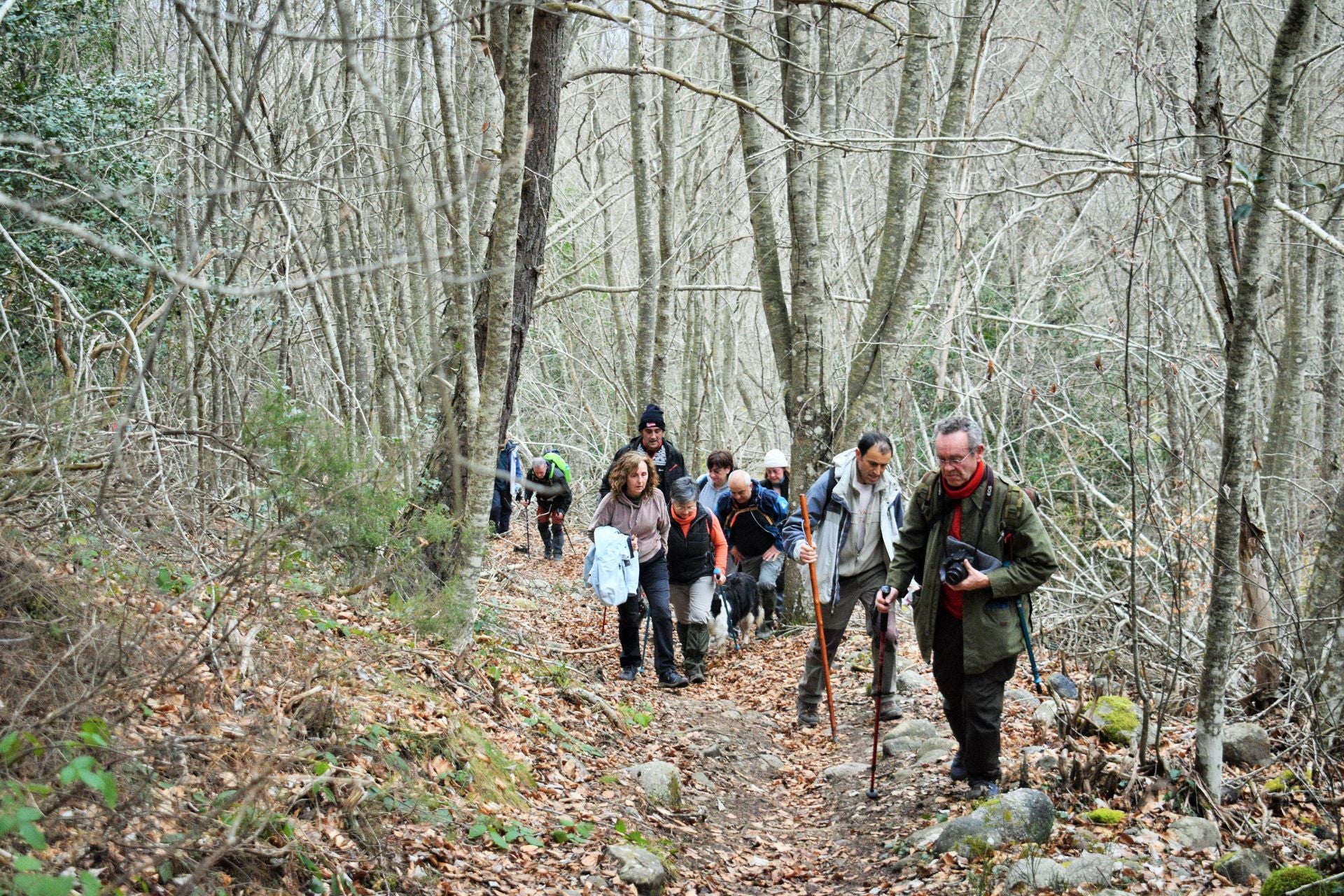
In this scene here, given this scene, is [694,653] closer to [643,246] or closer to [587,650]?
[587,650]

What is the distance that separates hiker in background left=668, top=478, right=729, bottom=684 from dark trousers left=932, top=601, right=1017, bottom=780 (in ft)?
11.9

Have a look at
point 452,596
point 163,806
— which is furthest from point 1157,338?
point 163,806

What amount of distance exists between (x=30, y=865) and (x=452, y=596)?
436 centimetres

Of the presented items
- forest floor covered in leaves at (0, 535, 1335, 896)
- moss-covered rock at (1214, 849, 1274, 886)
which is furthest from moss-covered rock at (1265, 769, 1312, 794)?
moss-covered rock at (1214, 849, 1274, 886)

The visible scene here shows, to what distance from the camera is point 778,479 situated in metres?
12.1

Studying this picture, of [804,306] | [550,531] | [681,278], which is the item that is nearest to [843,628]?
[804,306]

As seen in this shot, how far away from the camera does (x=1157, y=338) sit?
12.5 meters

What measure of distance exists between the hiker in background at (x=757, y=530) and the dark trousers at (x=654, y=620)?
5.59 ft

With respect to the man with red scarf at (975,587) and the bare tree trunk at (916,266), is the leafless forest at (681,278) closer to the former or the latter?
the bare tree trunk at (916,266)

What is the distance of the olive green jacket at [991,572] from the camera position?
18.3ft

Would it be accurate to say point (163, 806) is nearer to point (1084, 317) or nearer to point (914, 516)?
point (914, 516)

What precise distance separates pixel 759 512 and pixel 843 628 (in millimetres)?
3228

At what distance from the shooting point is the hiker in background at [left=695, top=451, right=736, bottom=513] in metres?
11.5

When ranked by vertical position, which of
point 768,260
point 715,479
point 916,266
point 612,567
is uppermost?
point 768,260
